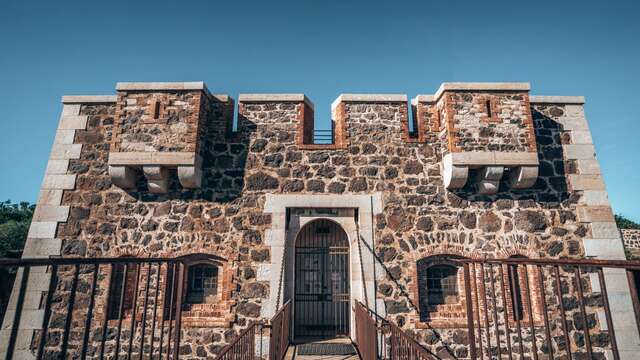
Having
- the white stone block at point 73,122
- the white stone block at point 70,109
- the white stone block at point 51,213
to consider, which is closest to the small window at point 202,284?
the white stone block at point 51,213

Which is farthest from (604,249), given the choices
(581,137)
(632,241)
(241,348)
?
(632,241)

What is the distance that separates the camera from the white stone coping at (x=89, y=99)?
25.9 feet

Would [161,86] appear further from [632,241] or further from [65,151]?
[632,241]

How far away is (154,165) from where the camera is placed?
7082 mm

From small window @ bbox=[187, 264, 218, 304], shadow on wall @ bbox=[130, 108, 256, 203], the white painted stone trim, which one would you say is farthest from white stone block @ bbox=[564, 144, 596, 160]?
small window @ bbox=[187, 264, 218, 304]

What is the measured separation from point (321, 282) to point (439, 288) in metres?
2.59

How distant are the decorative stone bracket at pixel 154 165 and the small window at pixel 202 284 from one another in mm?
1790

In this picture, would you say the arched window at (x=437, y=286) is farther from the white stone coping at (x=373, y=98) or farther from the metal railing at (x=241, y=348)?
the white stone coping at (x=373, y=98)

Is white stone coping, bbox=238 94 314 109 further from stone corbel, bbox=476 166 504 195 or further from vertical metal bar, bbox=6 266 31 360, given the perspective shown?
vertical metal bar, bbox=6 266 31 360

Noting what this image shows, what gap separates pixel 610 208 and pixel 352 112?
5751mm

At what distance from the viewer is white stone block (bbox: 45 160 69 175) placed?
750cm

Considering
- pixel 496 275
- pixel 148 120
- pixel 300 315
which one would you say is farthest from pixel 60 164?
pixel 496 275

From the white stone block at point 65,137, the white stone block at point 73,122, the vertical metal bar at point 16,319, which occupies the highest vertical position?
the white stone block at point 73,122

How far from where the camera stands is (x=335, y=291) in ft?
26.7
